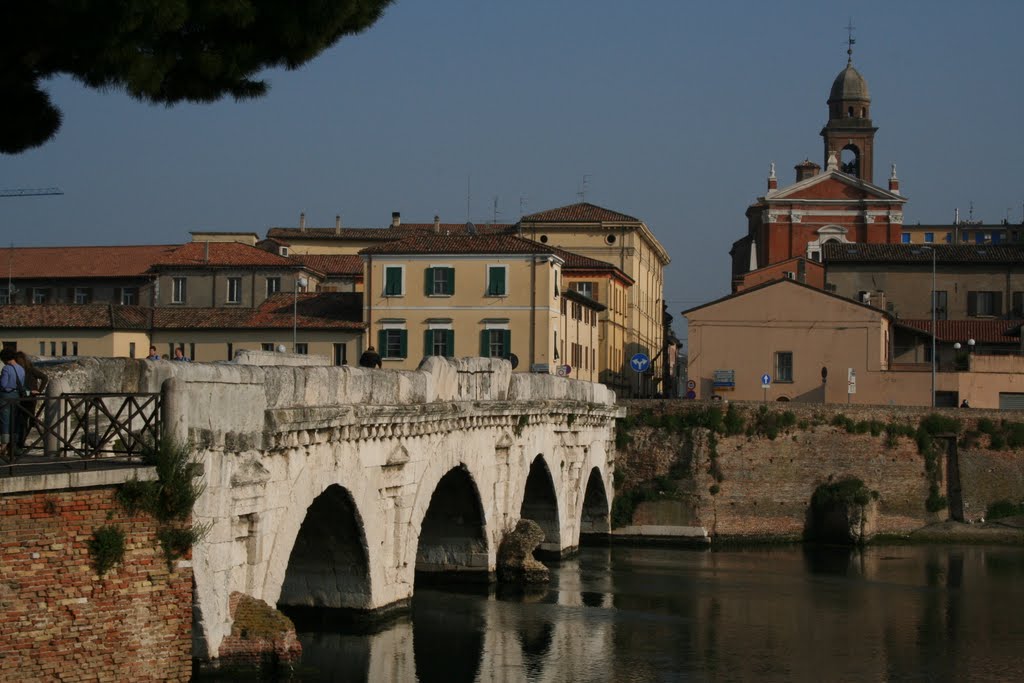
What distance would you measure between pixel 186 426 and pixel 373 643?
824cm

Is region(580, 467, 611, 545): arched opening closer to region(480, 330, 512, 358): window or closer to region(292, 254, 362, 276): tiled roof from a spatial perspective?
region(480, 330, 512, 358): window

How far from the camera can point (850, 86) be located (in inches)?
3725

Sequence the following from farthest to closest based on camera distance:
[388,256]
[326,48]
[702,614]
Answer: [388,256] < [702,614] < [326,48]

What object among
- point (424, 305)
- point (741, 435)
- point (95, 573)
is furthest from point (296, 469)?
point (424, 305)

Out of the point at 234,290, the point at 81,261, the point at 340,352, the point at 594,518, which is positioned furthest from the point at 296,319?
the point at 81,261

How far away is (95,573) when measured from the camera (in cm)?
1436

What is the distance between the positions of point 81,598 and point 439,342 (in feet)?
130

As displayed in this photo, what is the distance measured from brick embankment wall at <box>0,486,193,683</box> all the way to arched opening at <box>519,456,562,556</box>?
68.0ft

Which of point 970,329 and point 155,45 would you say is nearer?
point 155,45

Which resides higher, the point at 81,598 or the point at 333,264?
the point at 333,264

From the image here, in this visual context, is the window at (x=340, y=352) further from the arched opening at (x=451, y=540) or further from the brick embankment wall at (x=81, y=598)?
the brick embankment wall at (x=81, y=598)

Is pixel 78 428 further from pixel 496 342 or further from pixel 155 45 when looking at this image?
pixel 496 342

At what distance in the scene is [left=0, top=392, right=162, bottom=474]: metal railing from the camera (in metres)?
14.2

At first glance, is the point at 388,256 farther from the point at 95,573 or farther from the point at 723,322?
the point at 95,573
